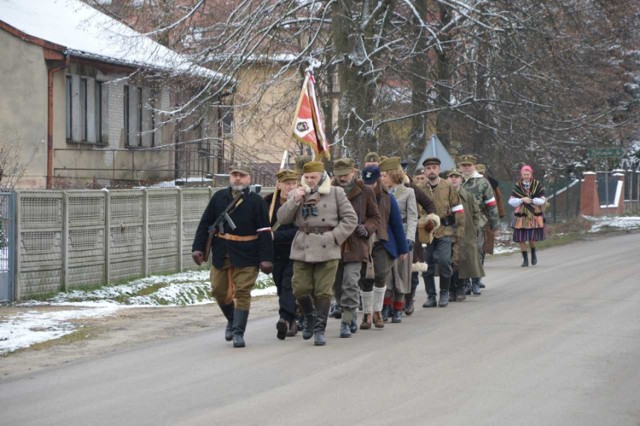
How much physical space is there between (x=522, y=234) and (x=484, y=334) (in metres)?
9.82

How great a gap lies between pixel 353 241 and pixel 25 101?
18502 mm

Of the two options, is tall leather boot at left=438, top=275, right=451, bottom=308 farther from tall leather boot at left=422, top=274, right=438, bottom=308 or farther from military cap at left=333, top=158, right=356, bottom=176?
military cap at left=333, top=158, right=356, bottom=176

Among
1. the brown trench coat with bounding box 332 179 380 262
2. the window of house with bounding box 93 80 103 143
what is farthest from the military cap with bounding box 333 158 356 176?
the window of house with bounding box 93 80 103 143

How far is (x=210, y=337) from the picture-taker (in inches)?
491

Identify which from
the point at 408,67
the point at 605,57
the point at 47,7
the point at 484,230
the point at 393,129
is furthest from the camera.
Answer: the point at 605,57

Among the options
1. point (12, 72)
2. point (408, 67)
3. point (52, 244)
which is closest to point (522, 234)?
point (408, 67)

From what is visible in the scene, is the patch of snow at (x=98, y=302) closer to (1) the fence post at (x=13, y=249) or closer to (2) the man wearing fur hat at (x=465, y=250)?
(1) the fence post at (x=13, y=249)

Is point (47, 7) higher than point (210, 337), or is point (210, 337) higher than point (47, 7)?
point (47, 7)

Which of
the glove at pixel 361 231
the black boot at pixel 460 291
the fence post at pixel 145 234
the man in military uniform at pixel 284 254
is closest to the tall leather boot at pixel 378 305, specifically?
the man in military uniform at pixel 284 254

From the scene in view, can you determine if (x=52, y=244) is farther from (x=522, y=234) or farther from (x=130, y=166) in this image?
(x=130, y=166)

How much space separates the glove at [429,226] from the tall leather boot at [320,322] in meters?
3.17

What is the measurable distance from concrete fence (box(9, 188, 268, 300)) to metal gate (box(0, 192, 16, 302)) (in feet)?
0.16

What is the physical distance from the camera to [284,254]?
12531 millimetres

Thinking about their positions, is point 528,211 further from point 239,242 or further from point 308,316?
point 239,242
